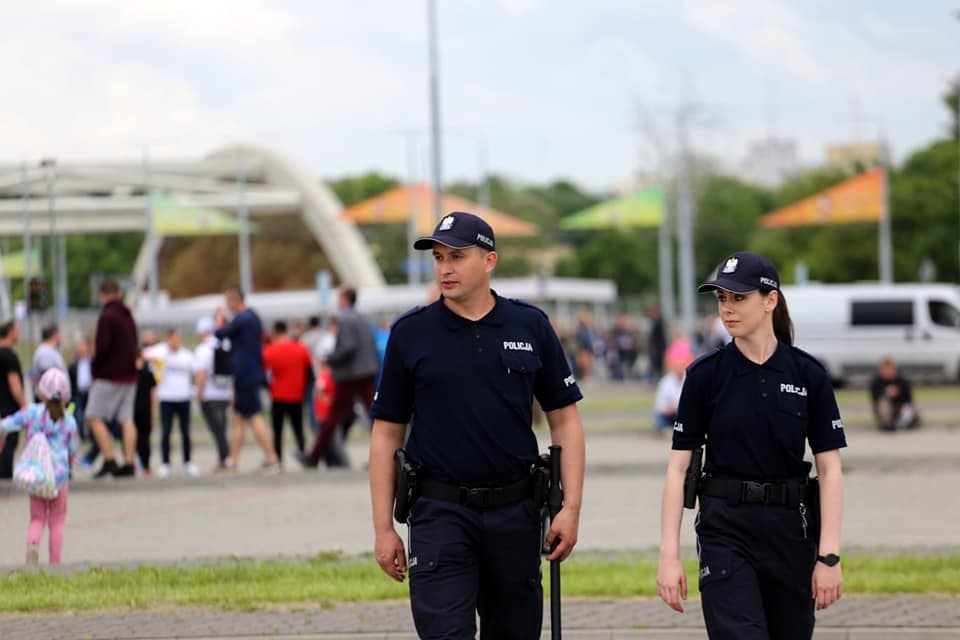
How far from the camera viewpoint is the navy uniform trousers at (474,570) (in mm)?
5820

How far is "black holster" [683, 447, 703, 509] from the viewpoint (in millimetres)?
5938

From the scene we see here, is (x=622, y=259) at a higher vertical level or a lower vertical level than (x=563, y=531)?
higher

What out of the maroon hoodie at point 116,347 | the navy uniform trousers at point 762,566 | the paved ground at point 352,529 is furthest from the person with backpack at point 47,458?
the navy uniform trousers at point 762,566

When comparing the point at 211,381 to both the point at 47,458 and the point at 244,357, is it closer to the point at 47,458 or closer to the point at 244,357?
the point at 244,357

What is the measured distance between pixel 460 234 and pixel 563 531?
1.05 metres

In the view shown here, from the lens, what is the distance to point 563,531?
6086mm

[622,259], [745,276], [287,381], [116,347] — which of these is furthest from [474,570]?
[622,259]

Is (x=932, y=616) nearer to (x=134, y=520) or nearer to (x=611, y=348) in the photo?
(x=134, y=520)

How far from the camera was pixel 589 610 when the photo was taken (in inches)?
366

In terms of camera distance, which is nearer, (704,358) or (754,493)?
(754,493)

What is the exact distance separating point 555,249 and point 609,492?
369 ft

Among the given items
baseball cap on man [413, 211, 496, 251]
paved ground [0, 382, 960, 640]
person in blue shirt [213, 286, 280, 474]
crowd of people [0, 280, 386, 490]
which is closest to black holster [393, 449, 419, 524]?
baseball cap on man [413, 211, 496, 251]

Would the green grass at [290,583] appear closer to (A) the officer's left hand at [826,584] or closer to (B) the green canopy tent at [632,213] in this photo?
(A) the officer's left hand at [826,584]

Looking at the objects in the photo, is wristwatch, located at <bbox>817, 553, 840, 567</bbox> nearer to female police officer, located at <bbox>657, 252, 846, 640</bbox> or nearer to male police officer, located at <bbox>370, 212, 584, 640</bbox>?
female police officer, located at <bbox>657, 252, 846, 640</bbox>
